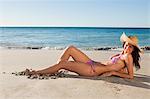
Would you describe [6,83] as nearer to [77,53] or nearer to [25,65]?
[77,53]

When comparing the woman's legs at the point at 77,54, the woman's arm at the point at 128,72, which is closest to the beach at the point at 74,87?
the woman's arm at the point at 128,72

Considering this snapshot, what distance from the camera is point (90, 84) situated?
17.9ft

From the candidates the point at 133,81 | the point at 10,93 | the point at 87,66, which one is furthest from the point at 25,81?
the point at 133,81

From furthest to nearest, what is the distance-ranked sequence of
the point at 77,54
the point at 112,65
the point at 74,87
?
1. the point at 77,54
2. the point at 112,65
3. the point at 74,87

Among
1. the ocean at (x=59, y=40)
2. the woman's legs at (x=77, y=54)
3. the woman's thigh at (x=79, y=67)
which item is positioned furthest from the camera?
the ocean at (x=59, y=40)

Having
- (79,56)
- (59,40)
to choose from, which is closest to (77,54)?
(79,56)

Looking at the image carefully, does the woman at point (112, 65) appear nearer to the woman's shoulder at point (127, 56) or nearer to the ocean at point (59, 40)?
the woman's shoulder at point (127, 56)

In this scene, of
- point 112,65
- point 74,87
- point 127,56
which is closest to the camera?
point 74,87

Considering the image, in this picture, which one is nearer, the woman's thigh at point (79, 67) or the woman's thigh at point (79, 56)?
the woman's thigh at point (79, 67)

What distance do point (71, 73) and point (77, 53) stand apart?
0.44 meters

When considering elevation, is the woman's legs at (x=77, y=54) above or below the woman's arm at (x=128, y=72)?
above

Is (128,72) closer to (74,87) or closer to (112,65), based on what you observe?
(112,65)

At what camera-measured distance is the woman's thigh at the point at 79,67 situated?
6206mm

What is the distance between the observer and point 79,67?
624 centimetres
